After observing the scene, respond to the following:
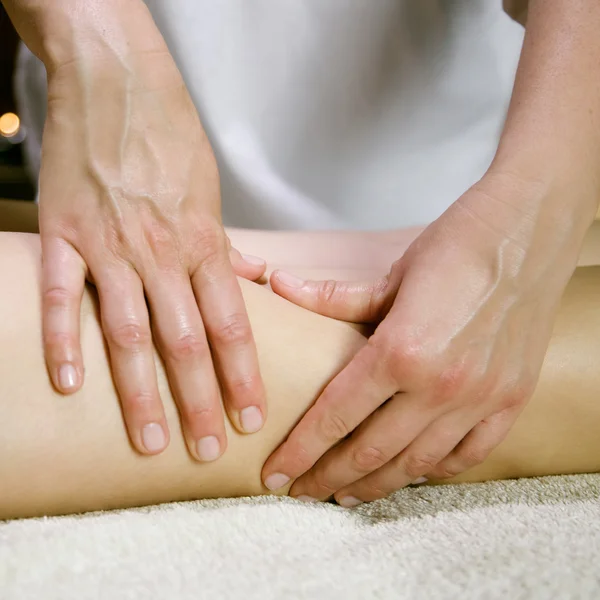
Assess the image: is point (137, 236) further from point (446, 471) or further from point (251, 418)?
point (446, 471)

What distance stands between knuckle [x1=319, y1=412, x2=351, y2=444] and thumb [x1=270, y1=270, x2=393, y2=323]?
0.12 m

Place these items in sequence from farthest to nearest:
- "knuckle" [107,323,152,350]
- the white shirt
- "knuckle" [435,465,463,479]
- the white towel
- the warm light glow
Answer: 1. the warm light glow
2. the white shirt
3. "knuckle" [435,465,463,479]
4. "knuckle" [107,323,152,350]
5. the white towel

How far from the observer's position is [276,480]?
612 millimetres

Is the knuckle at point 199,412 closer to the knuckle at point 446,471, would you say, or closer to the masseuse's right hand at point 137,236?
the masseuse's right hand at point 137,236

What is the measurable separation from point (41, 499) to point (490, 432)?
1.30 feet

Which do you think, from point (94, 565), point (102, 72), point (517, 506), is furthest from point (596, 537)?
point (102, 72)

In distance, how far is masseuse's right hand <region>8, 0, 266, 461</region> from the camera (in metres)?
0.54

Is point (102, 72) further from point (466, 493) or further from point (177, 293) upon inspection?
point (466, 493)

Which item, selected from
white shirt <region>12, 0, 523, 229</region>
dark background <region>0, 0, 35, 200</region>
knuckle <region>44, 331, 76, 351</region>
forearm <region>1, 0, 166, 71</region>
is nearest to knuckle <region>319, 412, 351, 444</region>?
knuckle <region>44, 331, 76, 351</region>

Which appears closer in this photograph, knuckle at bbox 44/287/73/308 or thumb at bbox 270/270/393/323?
knuckle at bbox 44/287/73/308

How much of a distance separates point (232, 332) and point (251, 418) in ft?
0.26

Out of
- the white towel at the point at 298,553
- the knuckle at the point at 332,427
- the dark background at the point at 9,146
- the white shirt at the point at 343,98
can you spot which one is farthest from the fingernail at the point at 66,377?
the dark background at the point at 9,146

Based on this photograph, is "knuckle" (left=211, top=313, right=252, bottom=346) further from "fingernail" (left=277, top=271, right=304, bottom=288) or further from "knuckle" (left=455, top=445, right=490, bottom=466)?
"knuckle" (left=455, top=445, right=490, bottom=466)

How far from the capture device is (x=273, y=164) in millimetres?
1067
